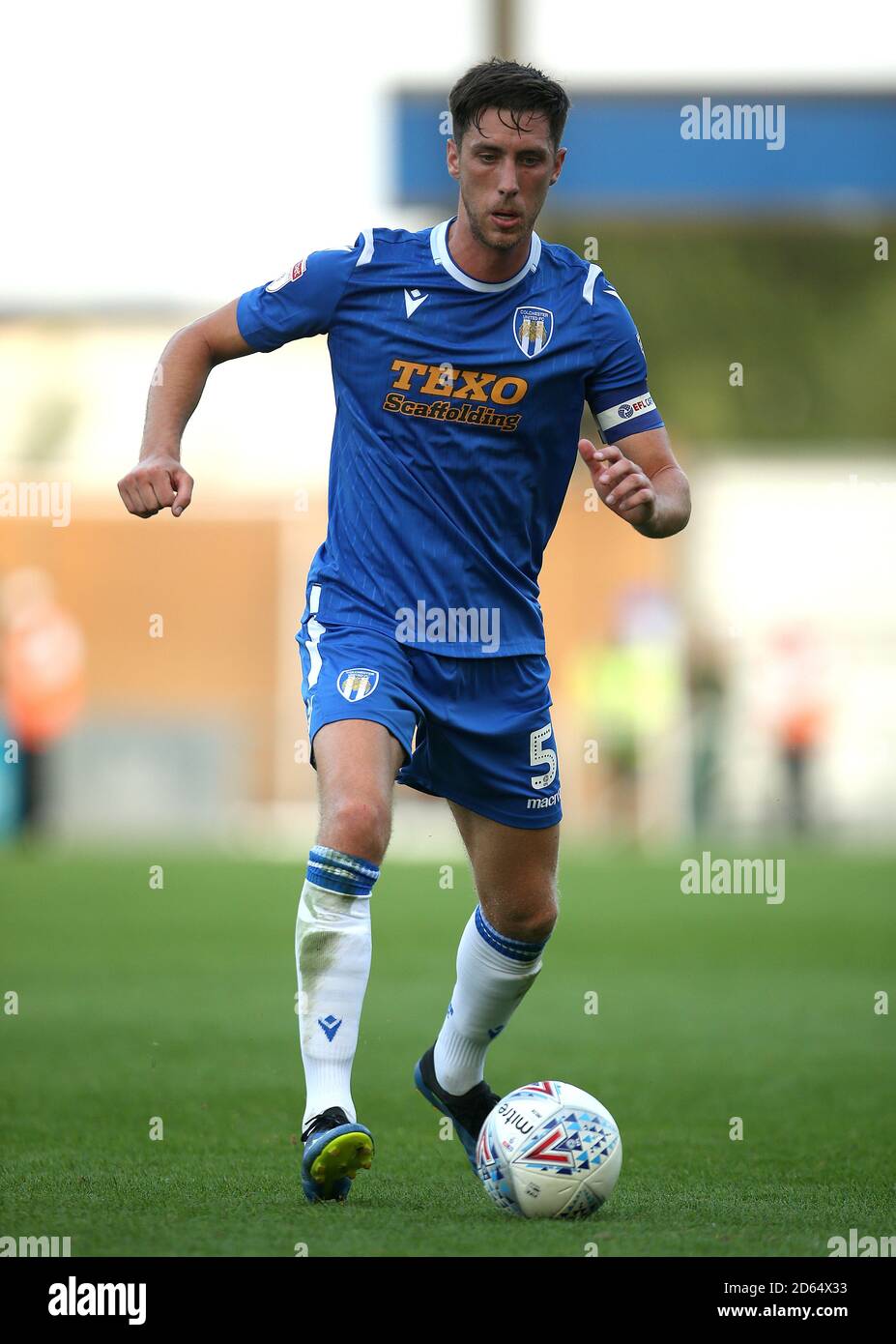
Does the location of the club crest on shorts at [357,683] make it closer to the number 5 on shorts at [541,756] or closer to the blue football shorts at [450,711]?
the blue football shorts at [450,711]

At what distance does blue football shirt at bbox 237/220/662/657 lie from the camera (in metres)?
5.38

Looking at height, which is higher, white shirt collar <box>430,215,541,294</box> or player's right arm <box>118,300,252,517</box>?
white shirt collar <box>430,215,541,294</box>

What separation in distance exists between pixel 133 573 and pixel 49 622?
519 cm

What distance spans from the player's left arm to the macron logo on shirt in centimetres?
59

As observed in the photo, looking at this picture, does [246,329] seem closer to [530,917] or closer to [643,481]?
[643,481]

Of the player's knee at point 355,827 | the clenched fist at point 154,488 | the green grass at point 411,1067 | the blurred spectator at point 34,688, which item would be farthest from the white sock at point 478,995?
the blurred spectator at point 34,688

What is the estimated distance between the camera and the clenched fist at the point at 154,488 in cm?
514

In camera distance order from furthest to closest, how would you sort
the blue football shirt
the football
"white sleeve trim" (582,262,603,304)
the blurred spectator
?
the blurred spectator, "white sleeve trim" (582,262,603,304), the blue football shirt, the football

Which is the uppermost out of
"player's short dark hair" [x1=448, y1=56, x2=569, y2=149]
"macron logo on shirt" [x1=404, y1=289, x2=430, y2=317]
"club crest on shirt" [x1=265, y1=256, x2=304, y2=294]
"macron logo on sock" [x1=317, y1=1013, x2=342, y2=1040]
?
"player's short dark hair" [x1=448, y1=56, x2=569, y2=149]

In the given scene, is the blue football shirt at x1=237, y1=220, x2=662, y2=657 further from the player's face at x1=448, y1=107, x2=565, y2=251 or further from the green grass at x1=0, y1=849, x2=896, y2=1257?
the green grass at x1=0, y1=849, x2=896, y2=1257

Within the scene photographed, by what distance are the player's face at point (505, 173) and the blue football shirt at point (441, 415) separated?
0.69ft

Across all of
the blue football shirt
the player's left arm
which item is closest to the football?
the blue football shirt

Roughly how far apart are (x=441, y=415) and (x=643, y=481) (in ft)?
1.91

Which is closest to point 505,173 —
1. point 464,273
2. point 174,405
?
point 464,273
